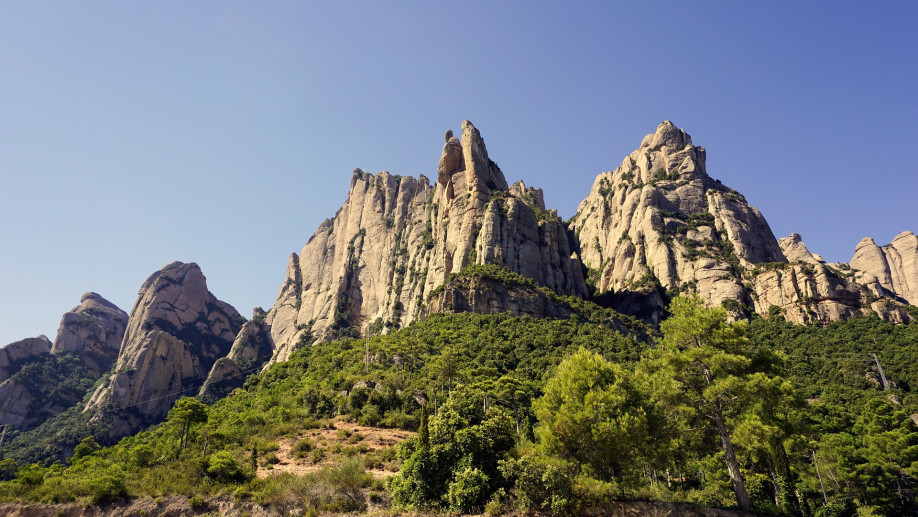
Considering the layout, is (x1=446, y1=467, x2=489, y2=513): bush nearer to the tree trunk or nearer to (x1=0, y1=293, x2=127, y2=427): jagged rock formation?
the tree trunk

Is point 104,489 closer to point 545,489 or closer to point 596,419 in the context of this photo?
point 545,489

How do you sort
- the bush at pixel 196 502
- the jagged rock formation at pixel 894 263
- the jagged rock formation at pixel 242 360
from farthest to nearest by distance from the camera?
1. the jagged rock formation at pixel 894 263
2. the jagged rock formation at pixel 242 360
3. the bush at pixel 196 502

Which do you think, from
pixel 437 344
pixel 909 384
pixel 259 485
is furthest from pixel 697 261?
pixel 259 485

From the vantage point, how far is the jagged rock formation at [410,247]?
340 feet

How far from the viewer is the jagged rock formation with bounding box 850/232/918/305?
144500 mm

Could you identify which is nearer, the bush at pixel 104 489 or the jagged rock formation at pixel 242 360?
the bush at pixel 104 489

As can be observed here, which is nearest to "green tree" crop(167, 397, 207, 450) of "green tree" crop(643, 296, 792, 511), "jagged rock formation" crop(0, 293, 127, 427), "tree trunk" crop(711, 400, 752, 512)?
"green tree" crop(643, 296, 792, 511)

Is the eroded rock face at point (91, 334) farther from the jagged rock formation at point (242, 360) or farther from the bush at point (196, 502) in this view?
the bush at point (196, 502)

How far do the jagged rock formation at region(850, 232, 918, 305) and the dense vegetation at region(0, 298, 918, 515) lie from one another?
134457 mm

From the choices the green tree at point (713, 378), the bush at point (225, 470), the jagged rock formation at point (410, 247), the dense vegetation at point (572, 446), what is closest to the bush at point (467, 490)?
the dense vegetation at point (572, 446)

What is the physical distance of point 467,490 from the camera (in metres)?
19.4

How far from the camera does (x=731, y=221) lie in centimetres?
11281

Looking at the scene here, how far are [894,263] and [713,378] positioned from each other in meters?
184

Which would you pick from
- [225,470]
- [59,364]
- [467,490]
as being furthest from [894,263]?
[59,364]
